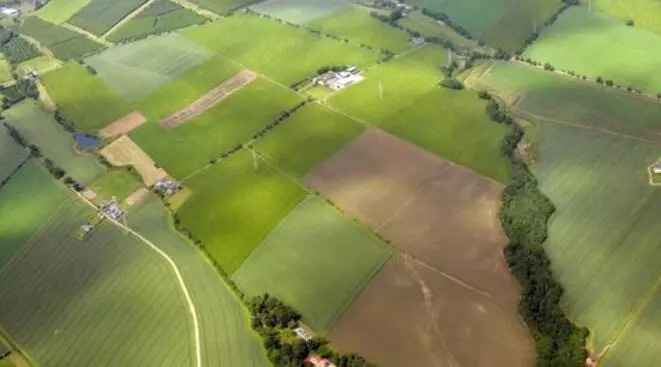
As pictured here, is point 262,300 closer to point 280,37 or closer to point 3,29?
point 280,37

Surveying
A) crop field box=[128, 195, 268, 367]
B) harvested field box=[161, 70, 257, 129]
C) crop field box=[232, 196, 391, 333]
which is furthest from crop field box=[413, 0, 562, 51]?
crop field box=[128, 195, 268, 367]

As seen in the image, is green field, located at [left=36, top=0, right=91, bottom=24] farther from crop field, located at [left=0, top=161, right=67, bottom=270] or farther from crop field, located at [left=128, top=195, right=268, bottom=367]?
crop field, located at [left=128, top=195, right=268, bottom=367]

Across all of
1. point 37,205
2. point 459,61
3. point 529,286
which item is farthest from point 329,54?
point 529,286

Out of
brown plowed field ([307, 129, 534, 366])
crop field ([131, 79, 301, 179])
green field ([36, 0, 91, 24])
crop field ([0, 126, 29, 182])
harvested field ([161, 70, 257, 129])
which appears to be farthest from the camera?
green field ([36, 0, 91, 24])

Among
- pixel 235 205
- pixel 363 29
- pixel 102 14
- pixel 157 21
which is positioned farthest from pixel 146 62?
pixel 235 205

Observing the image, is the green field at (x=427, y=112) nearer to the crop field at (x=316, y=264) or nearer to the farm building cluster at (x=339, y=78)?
the farm building cluster at (x=339, y=78)

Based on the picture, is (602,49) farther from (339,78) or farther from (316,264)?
(316,264)

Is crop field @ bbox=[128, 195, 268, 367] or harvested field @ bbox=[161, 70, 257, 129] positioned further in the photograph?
harvested field @ bbox=[161, 70, 257, 129]
